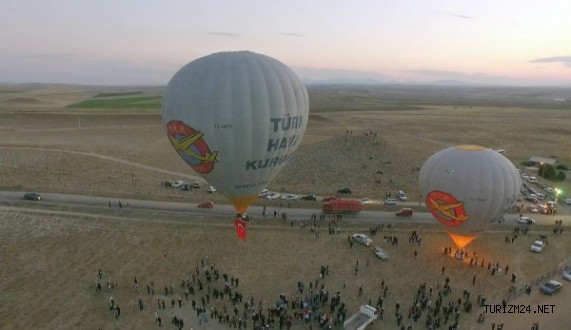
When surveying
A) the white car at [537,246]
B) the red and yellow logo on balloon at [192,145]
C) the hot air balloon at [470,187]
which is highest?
the red and yellow logo on balloon at [192,145]

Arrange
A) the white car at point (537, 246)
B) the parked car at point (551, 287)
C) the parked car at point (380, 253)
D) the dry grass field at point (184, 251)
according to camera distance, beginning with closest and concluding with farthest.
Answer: the dry grass field at point (184, 251) → the parked car at point (551, 287) → the parked car at point (380, 253) → the white car at point (537, 246)

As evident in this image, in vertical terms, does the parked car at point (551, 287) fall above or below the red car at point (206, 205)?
below

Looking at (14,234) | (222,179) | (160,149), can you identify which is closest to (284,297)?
(222,179)

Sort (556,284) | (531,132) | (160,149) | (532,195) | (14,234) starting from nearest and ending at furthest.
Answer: (556,284)
(14,234)
(532,195)
(160,149)
(531,132)

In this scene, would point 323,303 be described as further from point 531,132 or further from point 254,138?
point 531,132

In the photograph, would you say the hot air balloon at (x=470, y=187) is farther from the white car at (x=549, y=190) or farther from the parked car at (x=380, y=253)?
the white car at (x=549, y=190)

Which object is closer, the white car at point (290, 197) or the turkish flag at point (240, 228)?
the turkish flag at point (240, 228)

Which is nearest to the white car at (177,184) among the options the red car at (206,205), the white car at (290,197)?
the red car at (206,205)
